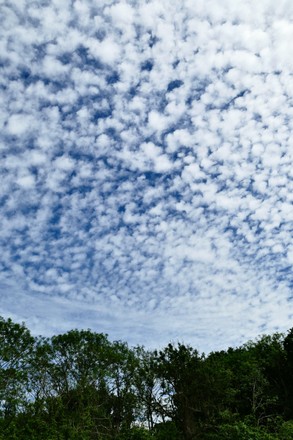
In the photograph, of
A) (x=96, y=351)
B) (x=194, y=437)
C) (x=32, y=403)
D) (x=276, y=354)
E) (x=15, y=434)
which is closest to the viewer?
(x=15, y=434)

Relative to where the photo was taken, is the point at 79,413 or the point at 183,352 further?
the point at 183,352

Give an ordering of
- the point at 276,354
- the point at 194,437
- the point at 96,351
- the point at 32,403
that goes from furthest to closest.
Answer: the point at 276,354 < the point at 96,351 < the point at 194,437 < the point at 32,403

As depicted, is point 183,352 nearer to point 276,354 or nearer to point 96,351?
point 96,351

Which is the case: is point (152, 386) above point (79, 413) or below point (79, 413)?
above

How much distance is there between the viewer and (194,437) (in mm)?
37625

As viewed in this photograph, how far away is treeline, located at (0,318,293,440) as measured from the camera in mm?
35656

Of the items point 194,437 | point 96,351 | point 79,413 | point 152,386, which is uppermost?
point 96,351

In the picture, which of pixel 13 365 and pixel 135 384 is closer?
pixel 13 365

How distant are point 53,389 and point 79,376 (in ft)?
9.32

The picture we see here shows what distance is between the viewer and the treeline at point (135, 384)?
35656 mm

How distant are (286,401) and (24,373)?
28443 mm

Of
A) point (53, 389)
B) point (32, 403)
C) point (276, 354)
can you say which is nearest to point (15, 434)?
point (32, 403)

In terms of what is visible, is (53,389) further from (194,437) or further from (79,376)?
(194,437)

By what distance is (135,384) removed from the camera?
46000 millimetres
